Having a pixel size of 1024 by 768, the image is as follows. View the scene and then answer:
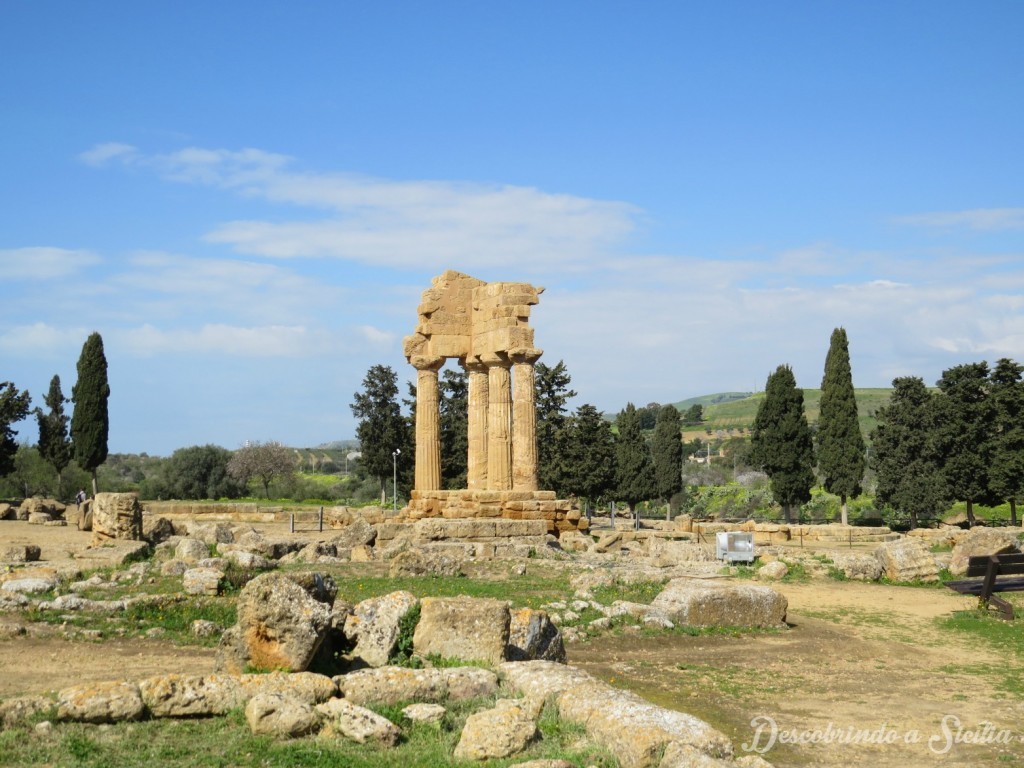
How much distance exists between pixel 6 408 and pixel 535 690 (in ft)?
170

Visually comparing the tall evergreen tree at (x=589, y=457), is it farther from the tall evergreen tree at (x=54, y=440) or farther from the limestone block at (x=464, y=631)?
the limestone block at (x=464, y=631)

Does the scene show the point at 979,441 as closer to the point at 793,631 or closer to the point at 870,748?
the point at 793,631

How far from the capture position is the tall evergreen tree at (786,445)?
47688 millimetres

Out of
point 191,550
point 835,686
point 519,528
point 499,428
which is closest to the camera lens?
point 835,686

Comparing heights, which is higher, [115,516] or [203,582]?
[115,516]

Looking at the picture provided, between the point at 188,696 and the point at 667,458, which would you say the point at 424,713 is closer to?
the point at 188,696

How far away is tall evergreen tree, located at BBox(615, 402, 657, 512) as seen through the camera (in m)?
51.5

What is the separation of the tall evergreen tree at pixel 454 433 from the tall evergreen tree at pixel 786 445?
47.2ft

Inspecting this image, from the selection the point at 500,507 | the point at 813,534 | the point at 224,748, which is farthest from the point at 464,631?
the point at 813,534

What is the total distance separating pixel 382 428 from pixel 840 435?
22898 millimetres

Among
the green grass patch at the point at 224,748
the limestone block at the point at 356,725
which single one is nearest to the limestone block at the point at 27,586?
the green grass patch at the point at 224,748

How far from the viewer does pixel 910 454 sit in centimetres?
4591

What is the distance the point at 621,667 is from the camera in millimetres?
11484

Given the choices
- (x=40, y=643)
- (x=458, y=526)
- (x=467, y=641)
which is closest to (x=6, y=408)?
(x=458, y=526)
